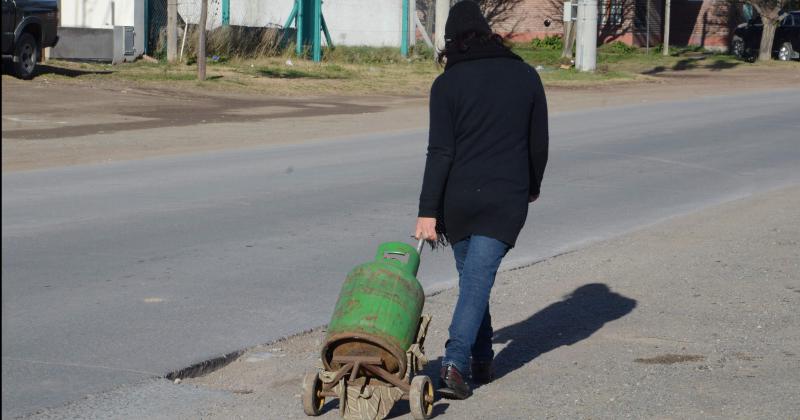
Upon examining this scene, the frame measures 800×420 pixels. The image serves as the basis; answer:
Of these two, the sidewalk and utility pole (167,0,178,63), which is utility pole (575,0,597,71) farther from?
the sidewalk

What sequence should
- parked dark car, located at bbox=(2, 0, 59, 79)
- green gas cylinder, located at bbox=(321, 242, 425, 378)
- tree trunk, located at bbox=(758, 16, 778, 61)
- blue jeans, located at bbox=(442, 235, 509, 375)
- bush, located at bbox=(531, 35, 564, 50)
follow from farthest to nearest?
bush, located at bbox=(531, 35, 564, 50) → tree trunk, located at bbox=(758, 16, 778, 61) → parked dark car, located at bbox=(2, 0, 59, 79) → blue jeans, located at bbox=(442, 235, 509, 375) → green gas cylinder, located at bbox=(321, 242, 425, 378)

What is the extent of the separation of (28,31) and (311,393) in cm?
2014

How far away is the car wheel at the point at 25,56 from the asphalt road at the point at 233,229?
6.11 meters

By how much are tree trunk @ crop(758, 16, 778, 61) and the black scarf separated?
4266 centimetres

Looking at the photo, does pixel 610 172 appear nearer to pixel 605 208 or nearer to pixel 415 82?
pixel 605 208

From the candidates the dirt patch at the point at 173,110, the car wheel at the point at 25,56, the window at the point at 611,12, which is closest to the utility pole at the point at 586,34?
the dirt patch at the point at 173,110

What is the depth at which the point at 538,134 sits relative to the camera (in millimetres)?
5172

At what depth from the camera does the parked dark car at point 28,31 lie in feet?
74.1

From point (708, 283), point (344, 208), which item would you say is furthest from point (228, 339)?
point (344, 208)

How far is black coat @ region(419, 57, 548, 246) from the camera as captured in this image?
16.4 feet

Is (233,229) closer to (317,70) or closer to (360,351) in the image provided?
(360,351)

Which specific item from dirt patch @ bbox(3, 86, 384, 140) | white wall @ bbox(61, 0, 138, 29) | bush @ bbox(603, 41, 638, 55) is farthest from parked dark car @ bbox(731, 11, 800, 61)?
dirt patch @ bbox(3, 86, 384, 140)

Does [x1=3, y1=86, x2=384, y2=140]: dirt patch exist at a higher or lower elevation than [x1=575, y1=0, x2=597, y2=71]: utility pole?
lower

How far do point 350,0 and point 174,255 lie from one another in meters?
34.1
